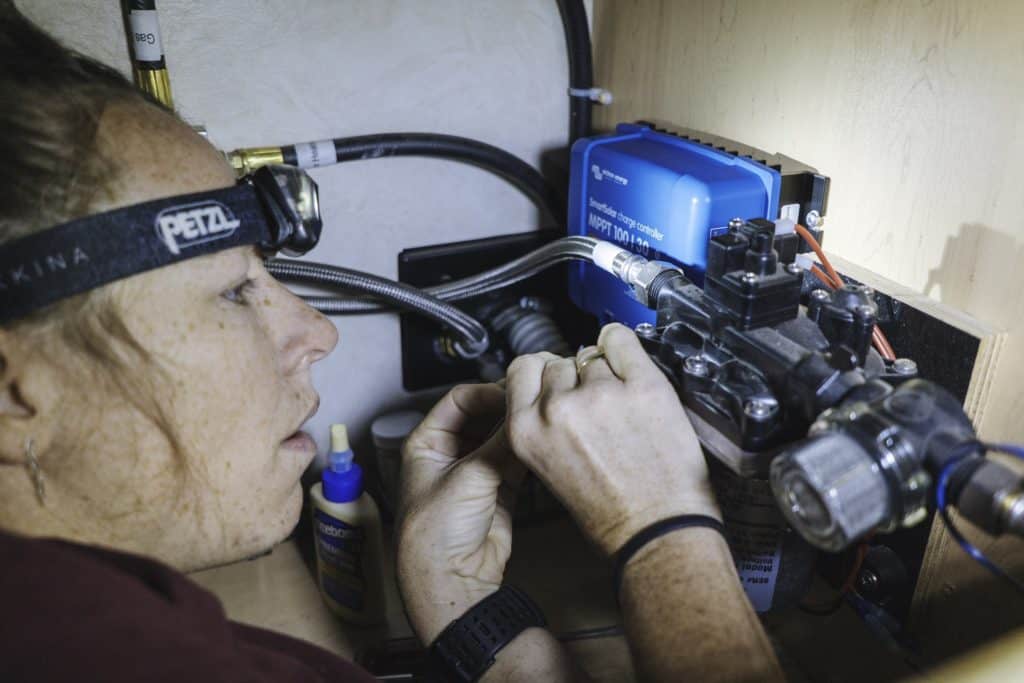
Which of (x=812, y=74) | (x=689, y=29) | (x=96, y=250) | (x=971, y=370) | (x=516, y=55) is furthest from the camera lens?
(x=516, y=55)

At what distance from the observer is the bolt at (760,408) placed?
22.4 inches

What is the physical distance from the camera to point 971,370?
0.67 metres

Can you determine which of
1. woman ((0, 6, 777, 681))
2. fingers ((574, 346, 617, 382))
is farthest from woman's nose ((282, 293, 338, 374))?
fingers ((574, 346, 617, 382))

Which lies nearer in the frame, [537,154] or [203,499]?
[203,499]

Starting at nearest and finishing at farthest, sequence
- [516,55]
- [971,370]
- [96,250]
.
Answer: [96,250]
[971,370]
[516,55]

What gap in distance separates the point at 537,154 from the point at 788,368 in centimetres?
64

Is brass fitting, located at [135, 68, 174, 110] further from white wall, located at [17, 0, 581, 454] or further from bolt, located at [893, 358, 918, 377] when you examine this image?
bolt, located at [893, 358, 918, 377]

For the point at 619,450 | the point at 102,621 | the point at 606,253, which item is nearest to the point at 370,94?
the point at 606,253

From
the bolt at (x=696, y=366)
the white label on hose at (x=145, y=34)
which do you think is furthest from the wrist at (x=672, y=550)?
the white label on hose at (x=145, y=34)

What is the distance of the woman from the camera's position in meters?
0.50

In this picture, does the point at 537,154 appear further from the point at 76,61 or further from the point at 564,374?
the point at 76,61

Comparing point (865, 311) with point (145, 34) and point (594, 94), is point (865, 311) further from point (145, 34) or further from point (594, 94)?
point (145, 34)

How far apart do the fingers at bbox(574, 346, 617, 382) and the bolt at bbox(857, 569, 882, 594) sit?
38 cm

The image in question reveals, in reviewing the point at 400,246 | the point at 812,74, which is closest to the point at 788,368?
the point at 812,74
